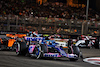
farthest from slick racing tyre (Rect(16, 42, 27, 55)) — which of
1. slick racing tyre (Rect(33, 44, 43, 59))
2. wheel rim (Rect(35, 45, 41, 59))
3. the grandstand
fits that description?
the grandstand

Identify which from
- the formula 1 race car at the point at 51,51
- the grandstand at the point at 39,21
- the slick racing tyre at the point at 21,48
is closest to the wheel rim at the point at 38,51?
the formula 1 race car at the point at 51,51

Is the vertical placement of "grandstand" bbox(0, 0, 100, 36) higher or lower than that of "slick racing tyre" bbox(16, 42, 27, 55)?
higher

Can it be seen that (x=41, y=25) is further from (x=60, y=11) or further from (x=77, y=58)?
(x=77, y=58)

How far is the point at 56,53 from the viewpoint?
9172mm

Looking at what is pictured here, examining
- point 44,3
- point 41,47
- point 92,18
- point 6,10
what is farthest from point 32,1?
point 41,47

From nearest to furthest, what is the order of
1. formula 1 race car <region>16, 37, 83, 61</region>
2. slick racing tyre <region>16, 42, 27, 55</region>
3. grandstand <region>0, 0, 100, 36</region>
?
formula 1 race car <region>16, 37, 83, 61</region> → slick racing tyre <region>16, 42, 27, 55</region> → grandstand <region>0, 0, 100, 36</region>

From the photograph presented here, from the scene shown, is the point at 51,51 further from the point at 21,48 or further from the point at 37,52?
the point at 21,48

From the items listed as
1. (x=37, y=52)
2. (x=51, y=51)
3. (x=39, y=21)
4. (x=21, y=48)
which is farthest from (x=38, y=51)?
(x=39, y=21)

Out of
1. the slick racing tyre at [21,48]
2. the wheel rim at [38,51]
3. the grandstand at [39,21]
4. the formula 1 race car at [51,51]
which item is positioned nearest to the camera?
the formula 1 race car at [51,51]

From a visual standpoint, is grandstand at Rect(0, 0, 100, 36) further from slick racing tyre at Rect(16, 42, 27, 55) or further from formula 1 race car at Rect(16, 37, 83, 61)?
formula 1 race car at Rect(16, 37, 83, 61)

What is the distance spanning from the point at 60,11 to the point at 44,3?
105 inches

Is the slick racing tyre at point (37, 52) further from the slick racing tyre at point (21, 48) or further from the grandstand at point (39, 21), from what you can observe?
the grandstand at point (39, 21)

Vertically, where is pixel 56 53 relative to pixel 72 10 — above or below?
below

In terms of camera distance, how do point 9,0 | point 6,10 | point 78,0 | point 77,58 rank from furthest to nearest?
point 78,0 → point 9,0 → point 6,10 → point 77,58
